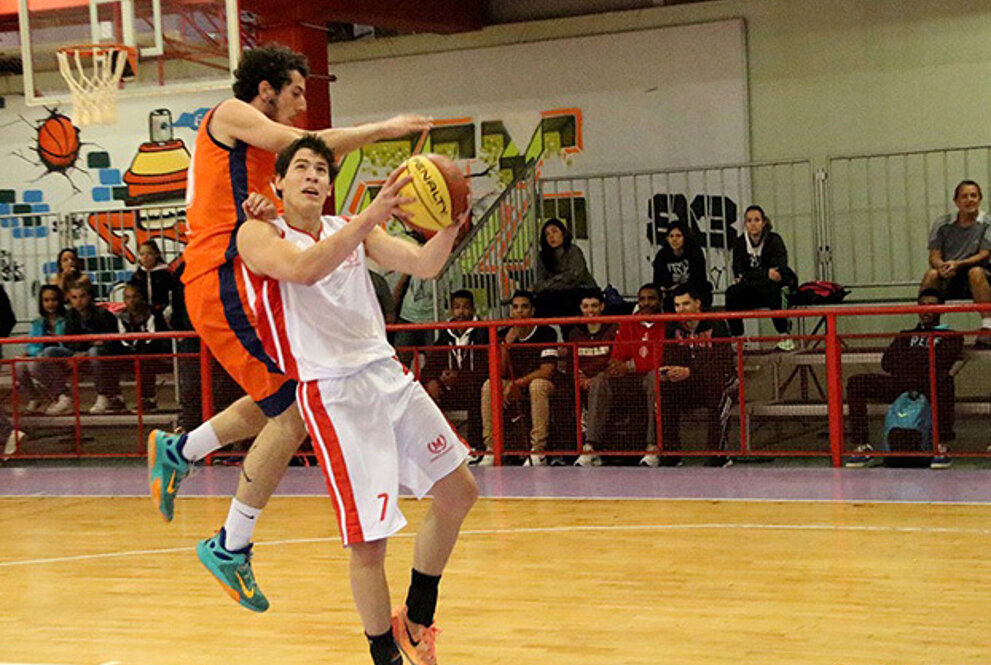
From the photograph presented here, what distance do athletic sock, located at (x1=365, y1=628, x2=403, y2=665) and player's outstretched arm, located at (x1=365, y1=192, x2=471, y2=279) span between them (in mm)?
1132

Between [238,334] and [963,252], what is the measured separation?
7.13 meters

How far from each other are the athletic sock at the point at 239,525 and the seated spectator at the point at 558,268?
22.2 feet

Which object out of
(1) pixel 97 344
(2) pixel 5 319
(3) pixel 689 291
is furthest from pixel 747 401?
(2) pixel 5 319

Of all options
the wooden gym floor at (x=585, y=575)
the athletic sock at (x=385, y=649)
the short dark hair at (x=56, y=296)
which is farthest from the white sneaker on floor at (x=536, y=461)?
the athletic sock at (x=385, y=649)

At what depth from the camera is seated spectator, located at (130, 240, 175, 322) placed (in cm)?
1254

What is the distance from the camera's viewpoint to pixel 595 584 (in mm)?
6504

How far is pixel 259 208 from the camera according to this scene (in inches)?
181

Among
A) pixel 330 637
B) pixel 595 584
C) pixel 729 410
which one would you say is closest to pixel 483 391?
pixel 729 410

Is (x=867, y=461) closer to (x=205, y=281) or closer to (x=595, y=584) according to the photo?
(x=595, y=584)

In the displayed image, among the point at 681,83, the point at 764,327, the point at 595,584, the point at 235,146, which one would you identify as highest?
the point at 681,83

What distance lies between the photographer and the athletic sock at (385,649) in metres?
4.52

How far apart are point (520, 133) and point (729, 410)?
5.25m

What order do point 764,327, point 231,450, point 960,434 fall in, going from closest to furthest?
point 960,434 < point 231,450 < point 764,327

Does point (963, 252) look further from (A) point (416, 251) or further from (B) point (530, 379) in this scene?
(A) point (416, 251)
